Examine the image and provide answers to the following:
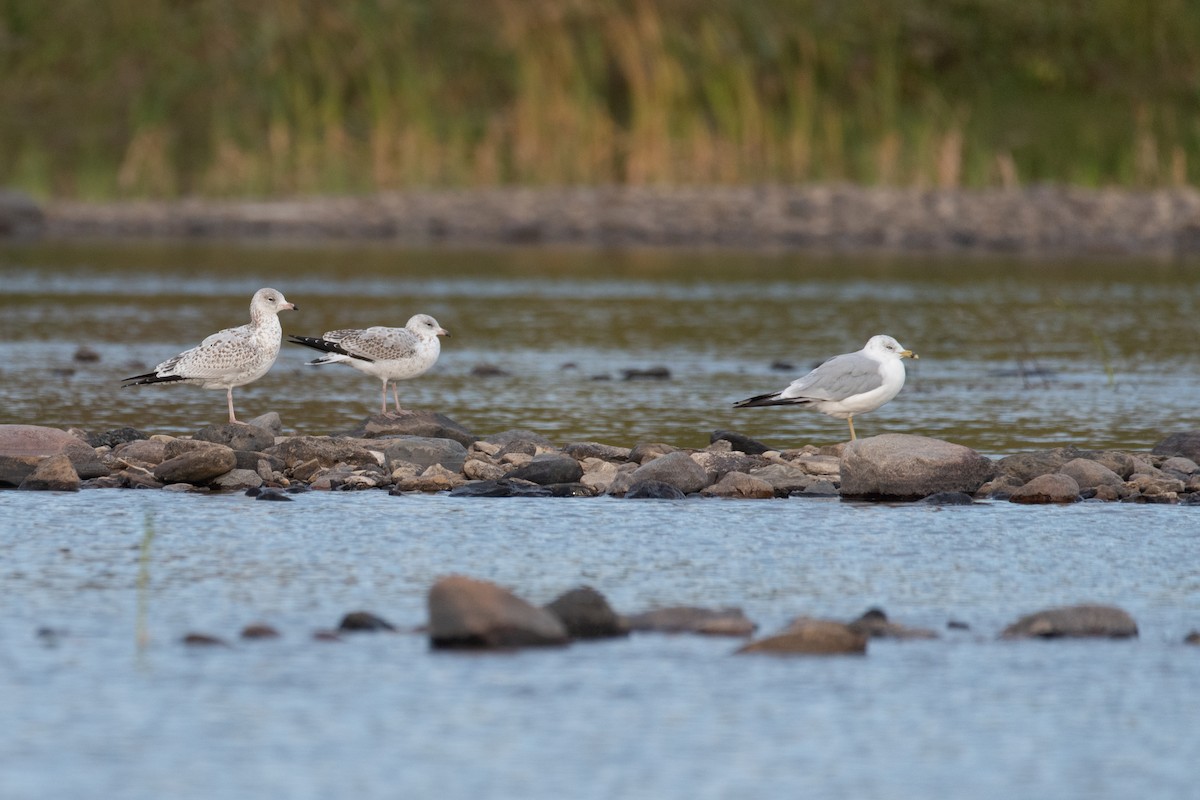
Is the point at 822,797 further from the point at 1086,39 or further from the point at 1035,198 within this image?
the point at 1086,39

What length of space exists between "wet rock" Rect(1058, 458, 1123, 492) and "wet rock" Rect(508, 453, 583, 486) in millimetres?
2986

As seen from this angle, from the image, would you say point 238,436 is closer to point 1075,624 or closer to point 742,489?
point 742,489

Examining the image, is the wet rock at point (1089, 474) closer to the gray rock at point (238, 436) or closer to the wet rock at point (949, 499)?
the wet rock at point (949, 499)

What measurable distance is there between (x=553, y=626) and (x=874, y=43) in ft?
139

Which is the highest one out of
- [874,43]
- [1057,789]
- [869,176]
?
[874,43]

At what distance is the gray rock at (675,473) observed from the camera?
13836mm

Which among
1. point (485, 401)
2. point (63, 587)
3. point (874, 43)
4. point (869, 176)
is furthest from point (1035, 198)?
point (63, 587)

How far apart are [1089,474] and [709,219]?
1104 inches

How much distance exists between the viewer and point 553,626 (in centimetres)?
957

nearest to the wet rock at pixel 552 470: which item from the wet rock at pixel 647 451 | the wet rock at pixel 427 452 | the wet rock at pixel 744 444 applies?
the wet rock at pixel 427 452

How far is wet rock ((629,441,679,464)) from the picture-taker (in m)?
14.7

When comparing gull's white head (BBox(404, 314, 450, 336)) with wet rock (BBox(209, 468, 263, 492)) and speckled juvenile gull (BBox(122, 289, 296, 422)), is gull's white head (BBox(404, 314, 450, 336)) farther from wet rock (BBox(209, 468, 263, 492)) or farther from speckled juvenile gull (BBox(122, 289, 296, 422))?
wet rock (BBox(209, 468, 263, 492))

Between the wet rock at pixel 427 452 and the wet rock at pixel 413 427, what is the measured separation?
19.4 inches

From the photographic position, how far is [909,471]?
13.7 metres
